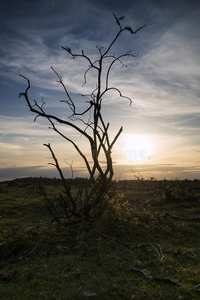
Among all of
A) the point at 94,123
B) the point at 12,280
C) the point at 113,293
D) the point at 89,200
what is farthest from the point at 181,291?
the point at 94,123

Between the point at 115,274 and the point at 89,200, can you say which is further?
the point at 89,200

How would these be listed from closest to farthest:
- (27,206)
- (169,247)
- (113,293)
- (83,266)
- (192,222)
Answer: (113,293) < (83,266) < (169,247) < (192,222) < (27,206)

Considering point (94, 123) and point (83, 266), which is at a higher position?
point (94, 123)

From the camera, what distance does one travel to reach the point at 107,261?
5.16m

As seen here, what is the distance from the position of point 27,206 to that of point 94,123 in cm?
870

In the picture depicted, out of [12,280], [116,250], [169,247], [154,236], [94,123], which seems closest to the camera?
[12,280]

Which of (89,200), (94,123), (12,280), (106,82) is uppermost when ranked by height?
(106,82)

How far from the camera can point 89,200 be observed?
7.90 m

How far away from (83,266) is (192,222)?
19.0ft

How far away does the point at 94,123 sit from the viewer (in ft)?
25.8

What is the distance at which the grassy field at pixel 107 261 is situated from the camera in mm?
4062

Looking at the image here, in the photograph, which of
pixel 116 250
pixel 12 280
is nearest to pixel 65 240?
pixel 116 250

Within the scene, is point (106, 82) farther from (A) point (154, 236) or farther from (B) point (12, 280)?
(B) point (12, 280)

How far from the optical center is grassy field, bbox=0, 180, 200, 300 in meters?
4.06
